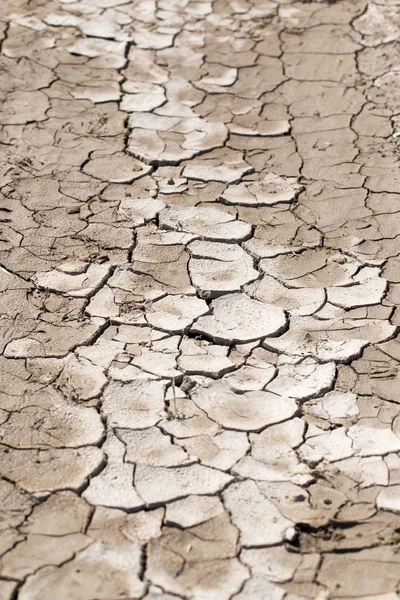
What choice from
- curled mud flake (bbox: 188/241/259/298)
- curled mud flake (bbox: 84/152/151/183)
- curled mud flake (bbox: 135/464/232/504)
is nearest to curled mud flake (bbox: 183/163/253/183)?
curled mud flake (bbox: 84/152/151/183)

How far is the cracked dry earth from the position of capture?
2.45 meters

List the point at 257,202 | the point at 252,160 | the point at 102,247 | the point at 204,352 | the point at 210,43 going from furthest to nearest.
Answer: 1. the point at 210,43
2. the point at 252,160
3. the point at 257,202
4. the point at 102,247
5. the point at 204,352

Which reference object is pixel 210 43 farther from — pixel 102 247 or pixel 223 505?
pixel 223 505

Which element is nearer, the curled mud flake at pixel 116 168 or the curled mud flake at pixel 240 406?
the curled mud flake at pixel 240 406

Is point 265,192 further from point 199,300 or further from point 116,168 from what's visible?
point 199,300

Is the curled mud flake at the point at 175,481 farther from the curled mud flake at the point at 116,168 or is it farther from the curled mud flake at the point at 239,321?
the curled mud flake at the point at 116,168

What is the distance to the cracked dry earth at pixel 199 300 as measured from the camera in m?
2.45

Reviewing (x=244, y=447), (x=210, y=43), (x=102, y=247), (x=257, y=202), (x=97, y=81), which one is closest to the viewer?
(x=244, y=447)

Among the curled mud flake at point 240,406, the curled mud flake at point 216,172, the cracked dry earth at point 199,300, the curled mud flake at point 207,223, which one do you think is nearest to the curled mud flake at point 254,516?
the cracked dry earth at point 199,300

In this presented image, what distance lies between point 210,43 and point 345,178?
4.86 feet

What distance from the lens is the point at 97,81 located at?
A: 4.68 metres

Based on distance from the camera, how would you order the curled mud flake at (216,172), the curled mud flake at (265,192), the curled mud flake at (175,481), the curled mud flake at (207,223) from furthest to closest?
the curled mud flake at (216,172), the curled mud flake at (265,192), the curled mud flake at (207,223), the curled mud flake at (175,481)

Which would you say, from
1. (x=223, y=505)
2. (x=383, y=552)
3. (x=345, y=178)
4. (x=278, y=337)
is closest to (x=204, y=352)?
(x=278, y=337)

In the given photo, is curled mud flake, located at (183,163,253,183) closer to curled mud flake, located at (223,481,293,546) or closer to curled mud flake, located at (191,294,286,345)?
curled mud flake, located at (191,294,286,345)
